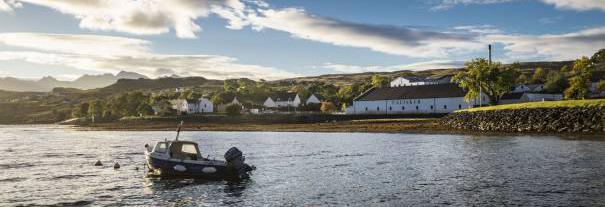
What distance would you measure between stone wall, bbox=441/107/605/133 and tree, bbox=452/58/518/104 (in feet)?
39.5

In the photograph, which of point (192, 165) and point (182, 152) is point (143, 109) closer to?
point (182, 152)

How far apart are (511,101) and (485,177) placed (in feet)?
327

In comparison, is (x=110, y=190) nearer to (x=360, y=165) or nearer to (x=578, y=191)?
(x=360, y=165)

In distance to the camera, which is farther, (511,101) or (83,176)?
(511,101)

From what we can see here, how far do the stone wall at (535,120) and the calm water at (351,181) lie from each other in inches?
812

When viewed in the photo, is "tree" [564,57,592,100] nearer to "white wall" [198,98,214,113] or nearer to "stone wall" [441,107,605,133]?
"stone wall" [441,107,605,133]

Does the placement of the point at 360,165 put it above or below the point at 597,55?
below

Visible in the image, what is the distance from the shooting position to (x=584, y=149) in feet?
167

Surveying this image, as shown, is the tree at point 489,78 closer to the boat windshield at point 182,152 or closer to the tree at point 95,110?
the boat windshield at point 182,152

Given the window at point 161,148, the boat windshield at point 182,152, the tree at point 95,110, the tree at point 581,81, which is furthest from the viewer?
the tree at point 95,110

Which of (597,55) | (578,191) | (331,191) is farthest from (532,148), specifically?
(597,55)

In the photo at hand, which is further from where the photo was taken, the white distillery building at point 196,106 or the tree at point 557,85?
the white distillery building at point 196,106

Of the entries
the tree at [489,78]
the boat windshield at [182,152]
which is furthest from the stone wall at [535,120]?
the boat windshield at [182,152]

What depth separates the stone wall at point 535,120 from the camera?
72756 millimetres
